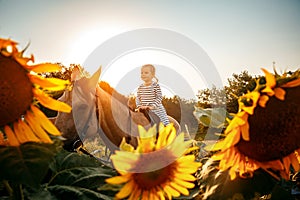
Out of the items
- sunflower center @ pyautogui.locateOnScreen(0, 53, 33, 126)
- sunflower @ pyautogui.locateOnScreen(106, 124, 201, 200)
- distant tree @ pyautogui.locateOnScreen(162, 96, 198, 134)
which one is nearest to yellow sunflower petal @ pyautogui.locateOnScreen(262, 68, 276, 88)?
sunflower @ pyautogui.locateOnScreen(106, 124, 201, 200)

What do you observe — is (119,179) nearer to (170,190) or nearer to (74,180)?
(170,190)

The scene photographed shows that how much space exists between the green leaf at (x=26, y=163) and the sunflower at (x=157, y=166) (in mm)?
107

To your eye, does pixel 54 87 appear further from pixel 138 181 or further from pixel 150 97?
pixel 150 97

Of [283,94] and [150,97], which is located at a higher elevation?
[150,97]

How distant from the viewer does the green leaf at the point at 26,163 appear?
17.2 inches

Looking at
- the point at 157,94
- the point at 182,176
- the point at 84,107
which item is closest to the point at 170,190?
the point at 182,176

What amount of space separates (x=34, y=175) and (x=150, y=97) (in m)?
5.80

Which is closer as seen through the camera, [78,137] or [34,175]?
[34,175]

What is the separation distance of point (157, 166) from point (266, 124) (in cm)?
20

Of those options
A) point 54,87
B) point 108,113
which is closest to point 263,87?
point 54,87

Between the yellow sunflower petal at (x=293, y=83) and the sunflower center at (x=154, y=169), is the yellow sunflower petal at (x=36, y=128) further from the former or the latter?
the yellow sunflower petal at (x=293, y=83)

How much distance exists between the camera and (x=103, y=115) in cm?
337

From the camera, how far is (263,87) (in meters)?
0.55

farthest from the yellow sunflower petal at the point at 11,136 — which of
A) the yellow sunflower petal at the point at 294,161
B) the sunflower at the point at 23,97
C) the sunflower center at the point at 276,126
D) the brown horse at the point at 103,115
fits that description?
the brown horse at the point at 103,115
